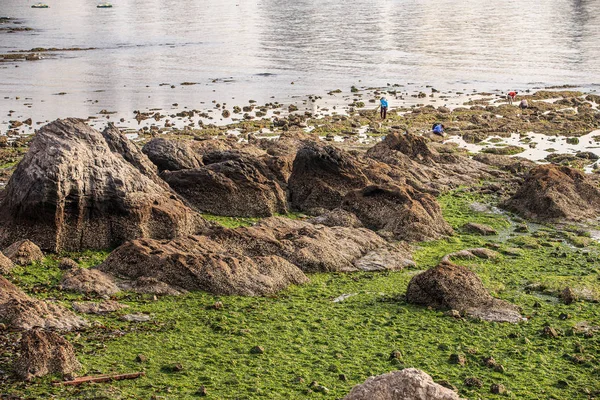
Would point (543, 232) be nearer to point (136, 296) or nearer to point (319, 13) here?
point (136, 296)

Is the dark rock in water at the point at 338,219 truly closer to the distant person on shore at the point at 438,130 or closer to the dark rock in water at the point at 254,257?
the dark rock in water at the point at 254,257

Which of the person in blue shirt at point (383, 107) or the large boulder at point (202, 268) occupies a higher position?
the large boulder at point (202, 268)

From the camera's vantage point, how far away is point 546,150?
4616 centimetres

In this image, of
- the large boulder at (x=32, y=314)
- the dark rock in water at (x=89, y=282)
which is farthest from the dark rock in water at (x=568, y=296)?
the large boulder at (x=32, y=314)

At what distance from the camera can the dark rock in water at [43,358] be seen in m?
15.7

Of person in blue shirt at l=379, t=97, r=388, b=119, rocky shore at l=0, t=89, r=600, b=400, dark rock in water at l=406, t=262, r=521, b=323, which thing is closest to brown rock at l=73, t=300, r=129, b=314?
rocky shore at l=0, t=89, r=600, b=400

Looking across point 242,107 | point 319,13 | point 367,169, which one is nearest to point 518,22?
point 319,13

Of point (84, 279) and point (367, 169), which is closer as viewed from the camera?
point (84, 279)

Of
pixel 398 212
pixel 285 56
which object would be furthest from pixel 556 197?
pixel 285 56

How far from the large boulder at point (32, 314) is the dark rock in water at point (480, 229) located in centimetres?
1682

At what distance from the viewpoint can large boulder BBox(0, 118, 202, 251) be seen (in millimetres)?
24812

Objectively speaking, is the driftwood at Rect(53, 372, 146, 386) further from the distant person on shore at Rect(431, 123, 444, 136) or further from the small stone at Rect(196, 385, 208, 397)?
the distant person on shore at Rect(431, 123, 444, 136)

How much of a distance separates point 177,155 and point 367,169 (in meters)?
8.28

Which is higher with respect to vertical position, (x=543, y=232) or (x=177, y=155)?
(x=177, y=155)
